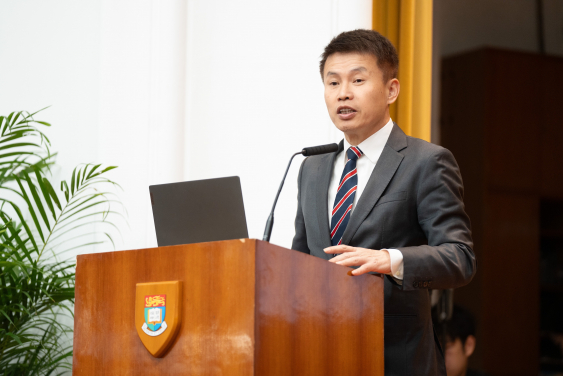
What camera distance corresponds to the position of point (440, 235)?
5.64 feet

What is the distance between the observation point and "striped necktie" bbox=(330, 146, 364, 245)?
1859 millimetres

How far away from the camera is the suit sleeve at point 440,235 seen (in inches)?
62.1

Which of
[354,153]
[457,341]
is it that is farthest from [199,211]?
[457,341]

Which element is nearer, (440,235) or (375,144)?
(440,235)

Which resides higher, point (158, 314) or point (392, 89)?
point (392, 89)

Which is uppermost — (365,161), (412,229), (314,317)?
(365,161)

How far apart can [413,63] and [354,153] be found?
1.13 metres

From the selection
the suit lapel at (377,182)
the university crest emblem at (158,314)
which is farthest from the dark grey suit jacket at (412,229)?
the university crest emblem at (158,314)

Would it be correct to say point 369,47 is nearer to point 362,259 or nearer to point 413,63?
point 362,259

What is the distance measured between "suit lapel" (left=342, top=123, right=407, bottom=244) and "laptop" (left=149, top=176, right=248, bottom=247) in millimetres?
423

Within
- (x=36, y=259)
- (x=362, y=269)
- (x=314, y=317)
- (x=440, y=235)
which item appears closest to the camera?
(x=314, y=317)

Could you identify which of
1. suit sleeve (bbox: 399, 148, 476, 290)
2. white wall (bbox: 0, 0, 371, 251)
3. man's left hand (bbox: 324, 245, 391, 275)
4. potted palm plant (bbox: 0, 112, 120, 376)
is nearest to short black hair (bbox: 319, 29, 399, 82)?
suit sleeve (bbox: 399, 148, 476, 290)

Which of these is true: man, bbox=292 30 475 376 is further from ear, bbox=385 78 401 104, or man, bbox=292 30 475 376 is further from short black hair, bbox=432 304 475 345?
short black hair, bbox=432 304 475 345

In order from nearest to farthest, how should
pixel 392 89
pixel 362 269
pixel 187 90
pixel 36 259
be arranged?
1. pixel 362 269
2. pixel 392 89
3. pixel 36 259
4. pixel 187 90
